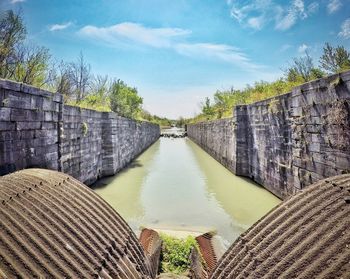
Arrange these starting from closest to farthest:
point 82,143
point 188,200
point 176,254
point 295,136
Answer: point 176,254
point 295,136
point 188,200
point 82,143

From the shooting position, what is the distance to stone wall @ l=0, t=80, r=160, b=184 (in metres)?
4.33

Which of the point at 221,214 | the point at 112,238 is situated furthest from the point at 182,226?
the point at 112,238

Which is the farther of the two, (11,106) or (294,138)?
(294,138)

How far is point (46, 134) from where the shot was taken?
5.62m

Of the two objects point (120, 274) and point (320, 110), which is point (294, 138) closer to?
point (320, 110)

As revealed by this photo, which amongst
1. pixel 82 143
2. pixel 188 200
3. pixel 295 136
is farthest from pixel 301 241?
pixel 82 143

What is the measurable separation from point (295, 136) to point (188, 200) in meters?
3.21

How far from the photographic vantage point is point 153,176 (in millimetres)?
11375

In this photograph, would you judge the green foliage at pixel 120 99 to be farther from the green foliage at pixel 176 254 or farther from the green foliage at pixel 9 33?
the green foliage at pixel 176 254

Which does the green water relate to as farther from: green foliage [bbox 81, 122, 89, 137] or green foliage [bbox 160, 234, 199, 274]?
green foliage [bbox 81, 122, 89, 137]

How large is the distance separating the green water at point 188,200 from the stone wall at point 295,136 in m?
0.75

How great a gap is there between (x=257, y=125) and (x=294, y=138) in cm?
357

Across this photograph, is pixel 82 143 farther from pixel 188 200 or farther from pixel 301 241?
pixel 301 241

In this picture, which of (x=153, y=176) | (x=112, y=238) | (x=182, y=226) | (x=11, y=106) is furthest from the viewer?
(x=153, y=176)
